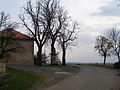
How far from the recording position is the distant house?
148ft

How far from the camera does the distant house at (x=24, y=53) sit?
4519 centimetres

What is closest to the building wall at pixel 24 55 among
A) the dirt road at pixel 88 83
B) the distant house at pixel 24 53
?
the distant house at pixel 24 53

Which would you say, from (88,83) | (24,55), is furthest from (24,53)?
(88,83)

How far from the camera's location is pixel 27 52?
153 ft

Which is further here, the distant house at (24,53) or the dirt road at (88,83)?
the distant house at (24,53)

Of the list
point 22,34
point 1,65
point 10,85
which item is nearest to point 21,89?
point 10,85

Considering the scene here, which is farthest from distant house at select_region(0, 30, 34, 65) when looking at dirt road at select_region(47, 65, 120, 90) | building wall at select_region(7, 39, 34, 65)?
dirt road at select_region(47, 65, 120, 90)

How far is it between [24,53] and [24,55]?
0.41 m

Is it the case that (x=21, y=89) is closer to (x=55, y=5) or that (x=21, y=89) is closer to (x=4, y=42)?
(x=4, y=42)

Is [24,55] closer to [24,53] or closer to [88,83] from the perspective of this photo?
[24,53]

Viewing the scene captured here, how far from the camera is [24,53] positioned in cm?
4622

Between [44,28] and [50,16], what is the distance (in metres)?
2.88

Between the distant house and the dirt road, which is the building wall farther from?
the dirt road

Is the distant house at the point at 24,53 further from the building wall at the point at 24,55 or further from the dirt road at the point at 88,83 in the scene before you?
the dirt road at the point at 88,83
